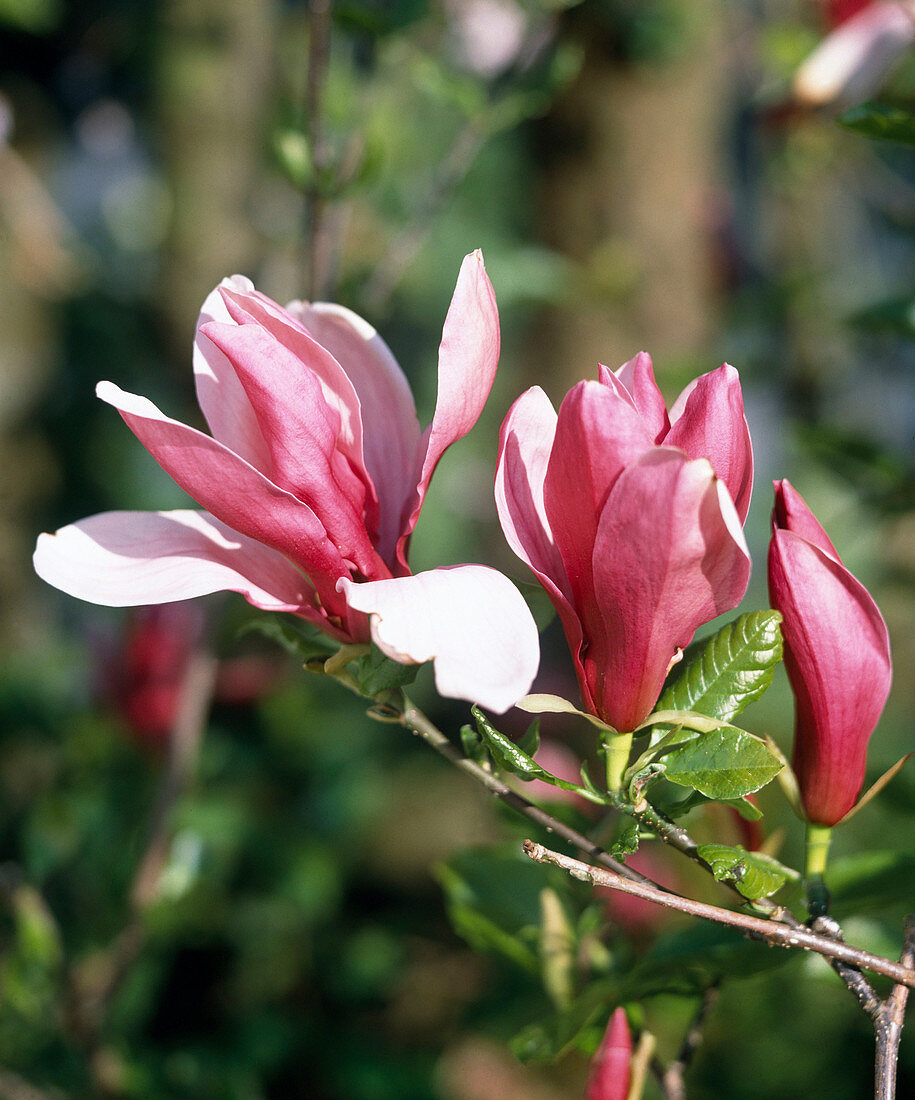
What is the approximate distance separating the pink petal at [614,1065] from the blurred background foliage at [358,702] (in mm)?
28

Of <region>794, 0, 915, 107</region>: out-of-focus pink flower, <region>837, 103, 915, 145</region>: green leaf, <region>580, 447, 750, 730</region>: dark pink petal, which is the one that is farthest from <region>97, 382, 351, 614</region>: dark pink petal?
<region>794, 0, 915, 107</region>: out-of-focus pink flower

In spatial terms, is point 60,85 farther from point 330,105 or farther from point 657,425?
point 657,425

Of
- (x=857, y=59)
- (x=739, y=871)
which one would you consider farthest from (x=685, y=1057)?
(x=857, y=59)

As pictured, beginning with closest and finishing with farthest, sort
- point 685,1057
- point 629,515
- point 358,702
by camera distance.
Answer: point 629,515, point 685,1057, point 358,702

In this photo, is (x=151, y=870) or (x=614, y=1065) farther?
(x=151, y=870)

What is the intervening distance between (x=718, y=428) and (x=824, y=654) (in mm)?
101

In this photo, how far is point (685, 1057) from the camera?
16.8 inches

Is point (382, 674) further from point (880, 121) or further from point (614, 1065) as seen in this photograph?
point (880, 121)

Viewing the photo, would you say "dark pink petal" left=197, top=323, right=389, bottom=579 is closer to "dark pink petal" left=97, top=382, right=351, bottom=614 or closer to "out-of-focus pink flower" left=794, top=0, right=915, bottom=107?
"dark pink petal" left=97, top=382, right=351, bottom=614

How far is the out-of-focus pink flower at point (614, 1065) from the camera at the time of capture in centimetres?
40

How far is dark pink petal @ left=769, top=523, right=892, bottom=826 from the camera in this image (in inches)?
13.2

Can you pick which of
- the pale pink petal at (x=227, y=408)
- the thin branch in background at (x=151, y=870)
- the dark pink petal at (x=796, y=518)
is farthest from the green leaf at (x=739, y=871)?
the thin branch in background at (x=151, y=870)

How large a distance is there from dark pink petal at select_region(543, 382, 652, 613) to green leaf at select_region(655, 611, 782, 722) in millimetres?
53

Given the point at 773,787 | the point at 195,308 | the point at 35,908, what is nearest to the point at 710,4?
the point at 195,308
